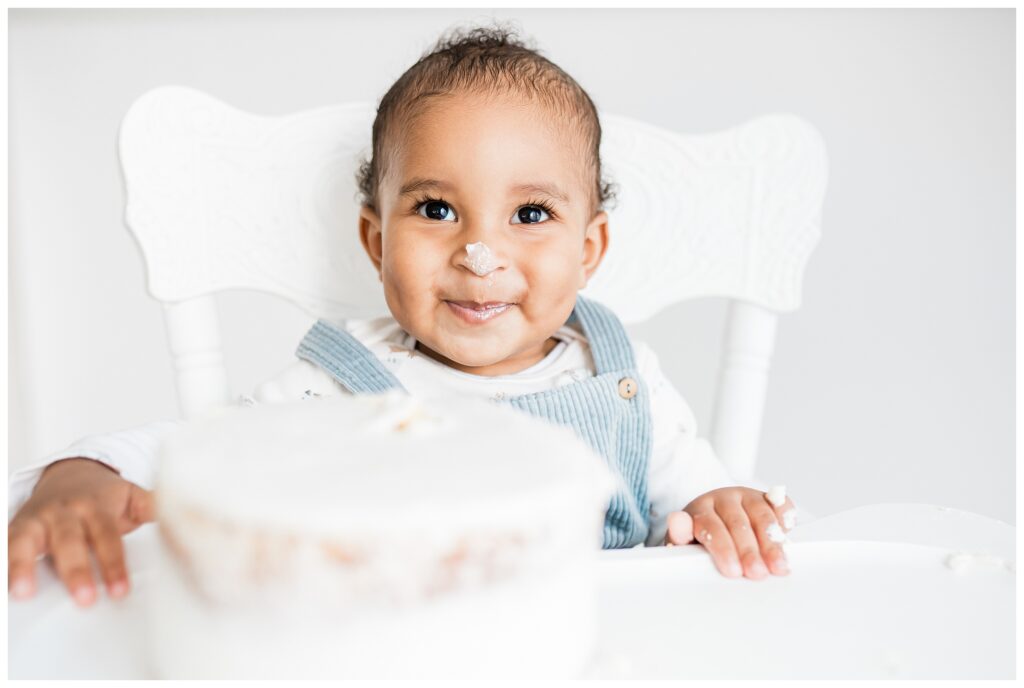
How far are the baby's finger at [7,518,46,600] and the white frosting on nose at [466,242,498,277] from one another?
1.39 feet

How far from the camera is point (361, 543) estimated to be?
349mm

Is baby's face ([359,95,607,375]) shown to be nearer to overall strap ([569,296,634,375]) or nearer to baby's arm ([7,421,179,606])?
overall strap ([569,296,634,375])

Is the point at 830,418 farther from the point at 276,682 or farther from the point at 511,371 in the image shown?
the point at 276,682

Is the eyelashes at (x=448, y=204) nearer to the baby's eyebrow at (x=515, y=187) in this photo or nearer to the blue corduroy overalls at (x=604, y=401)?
the baby's eyebrow at (x=515, y=187)

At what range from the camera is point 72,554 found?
55 centimetres

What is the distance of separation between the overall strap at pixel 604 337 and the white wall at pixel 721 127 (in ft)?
1.88

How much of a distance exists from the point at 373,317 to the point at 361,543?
78 cm

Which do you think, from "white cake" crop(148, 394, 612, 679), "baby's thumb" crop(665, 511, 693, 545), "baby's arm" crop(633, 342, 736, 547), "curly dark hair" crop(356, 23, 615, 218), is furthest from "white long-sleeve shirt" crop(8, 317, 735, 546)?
"white cake" crop(148, 394, 612, 679)

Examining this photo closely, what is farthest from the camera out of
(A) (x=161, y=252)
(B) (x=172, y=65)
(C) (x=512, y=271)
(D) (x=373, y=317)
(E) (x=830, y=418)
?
(E) (x=830, y=418)

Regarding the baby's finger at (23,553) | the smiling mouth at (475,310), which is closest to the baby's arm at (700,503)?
the smiling mouth at (475,310)

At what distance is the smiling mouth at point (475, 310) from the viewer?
0.91 m

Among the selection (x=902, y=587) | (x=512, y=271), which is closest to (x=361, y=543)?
(x=902, y=587)

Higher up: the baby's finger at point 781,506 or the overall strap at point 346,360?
the overall strap at point 346,360

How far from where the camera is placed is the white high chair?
3.31 feet
